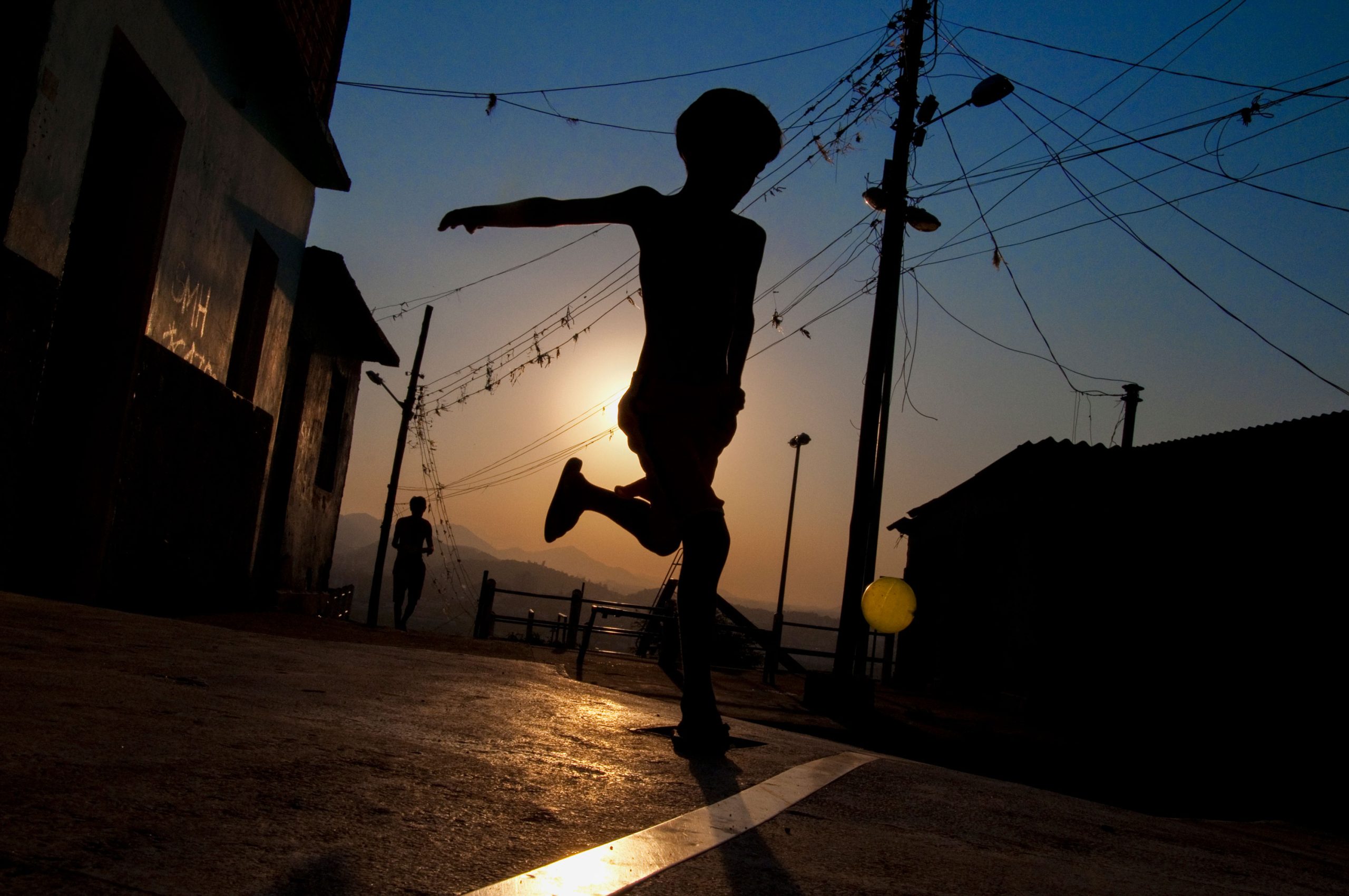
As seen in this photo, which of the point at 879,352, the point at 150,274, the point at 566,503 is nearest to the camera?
the point at 566,503

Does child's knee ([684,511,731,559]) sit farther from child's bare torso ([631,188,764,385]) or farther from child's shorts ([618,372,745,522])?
child's bare torso ([631,188,764,385])

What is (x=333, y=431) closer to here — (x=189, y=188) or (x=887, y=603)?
(x=189, y=188)

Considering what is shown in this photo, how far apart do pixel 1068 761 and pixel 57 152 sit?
7764mm

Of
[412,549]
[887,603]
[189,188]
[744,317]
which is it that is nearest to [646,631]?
[887,603]

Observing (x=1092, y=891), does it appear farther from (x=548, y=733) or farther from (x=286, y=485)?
(x=286, y=485)

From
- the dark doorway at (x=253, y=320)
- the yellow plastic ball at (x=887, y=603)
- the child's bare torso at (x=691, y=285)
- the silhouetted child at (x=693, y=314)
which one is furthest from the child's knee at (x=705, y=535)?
the yellow plastic ball at (x=887, y=603)

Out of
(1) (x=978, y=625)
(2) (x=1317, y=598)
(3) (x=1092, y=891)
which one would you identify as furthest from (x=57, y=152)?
(1) (x=978, y=625)

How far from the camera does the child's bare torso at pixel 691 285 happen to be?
9.00 ft

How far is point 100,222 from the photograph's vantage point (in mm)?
6023

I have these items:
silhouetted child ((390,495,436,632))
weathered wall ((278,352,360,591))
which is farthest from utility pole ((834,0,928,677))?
weathered wall ((278,352,360,591))

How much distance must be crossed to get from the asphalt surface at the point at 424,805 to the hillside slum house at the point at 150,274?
2819 mm

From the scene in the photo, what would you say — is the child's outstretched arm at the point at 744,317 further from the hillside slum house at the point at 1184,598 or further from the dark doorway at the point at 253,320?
the hillside slum house at the point at 1184,598

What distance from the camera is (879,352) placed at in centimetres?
1102

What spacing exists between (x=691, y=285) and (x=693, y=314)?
0.09m
